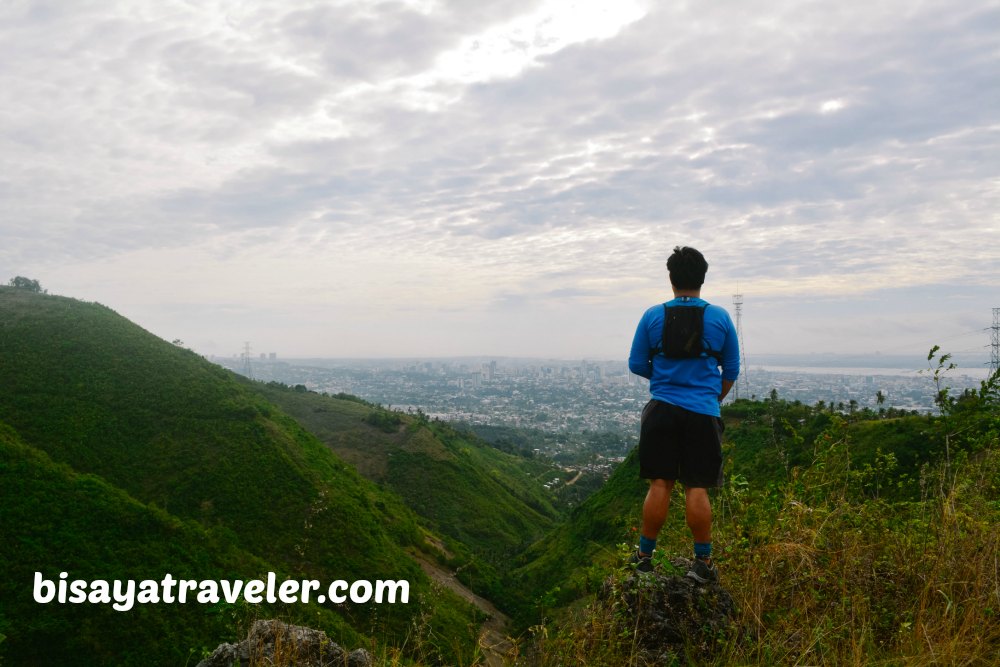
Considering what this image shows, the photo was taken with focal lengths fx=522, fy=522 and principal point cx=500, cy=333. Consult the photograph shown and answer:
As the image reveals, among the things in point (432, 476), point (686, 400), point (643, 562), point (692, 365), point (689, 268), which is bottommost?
point (432, 476)

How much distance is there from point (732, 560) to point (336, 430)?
183 feet

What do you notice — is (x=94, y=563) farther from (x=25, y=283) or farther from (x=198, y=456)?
(x=25, y=283)

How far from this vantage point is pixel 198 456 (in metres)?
24.3

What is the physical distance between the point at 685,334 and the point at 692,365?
0.25 metres

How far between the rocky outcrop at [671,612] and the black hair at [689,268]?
221 centimetres

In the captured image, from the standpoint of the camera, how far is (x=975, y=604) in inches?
123

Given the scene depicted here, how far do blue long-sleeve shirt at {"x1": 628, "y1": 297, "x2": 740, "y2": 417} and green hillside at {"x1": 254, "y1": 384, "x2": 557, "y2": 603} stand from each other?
3933 cm

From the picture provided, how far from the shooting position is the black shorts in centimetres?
399

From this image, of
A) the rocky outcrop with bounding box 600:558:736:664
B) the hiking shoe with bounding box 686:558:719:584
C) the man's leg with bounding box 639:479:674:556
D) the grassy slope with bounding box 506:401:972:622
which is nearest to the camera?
the rocky outcrop with bounding box 600:558:736:664

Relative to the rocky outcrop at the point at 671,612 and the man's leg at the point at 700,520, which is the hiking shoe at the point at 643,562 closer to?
the rocky outcrop at the point at 671,612

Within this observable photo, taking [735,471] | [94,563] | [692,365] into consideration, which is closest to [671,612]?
[692,365]

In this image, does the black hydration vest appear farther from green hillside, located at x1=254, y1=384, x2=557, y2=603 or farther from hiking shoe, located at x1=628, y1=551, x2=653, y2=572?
green hillside, located at x1=254, y1=384, x2=557, y2=603

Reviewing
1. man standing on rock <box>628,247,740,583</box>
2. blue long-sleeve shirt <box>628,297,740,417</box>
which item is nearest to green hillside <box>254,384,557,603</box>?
man standing on rock <box>628,247,740,583</box>

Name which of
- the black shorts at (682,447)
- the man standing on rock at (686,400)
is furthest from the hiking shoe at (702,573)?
the black shorts at (682,447)
